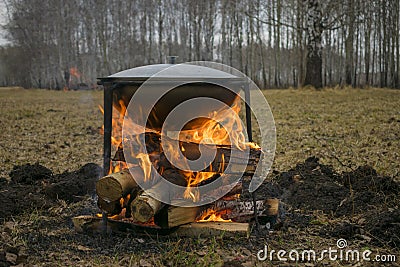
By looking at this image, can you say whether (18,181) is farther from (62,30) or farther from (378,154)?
(62,30)

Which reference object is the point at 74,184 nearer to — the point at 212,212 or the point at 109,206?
the point at 109,206

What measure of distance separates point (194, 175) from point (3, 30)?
44.9 m

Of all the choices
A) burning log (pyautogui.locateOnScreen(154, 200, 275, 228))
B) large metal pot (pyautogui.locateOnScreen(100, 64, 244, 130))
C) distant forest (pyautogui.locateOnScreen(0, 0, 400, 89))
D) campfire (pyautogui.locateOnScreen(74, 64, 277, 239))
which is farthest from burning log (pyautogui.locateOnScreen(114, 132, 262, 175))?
distant forest (pyautogui.locateOnScreen(0, 0, 400, 89))

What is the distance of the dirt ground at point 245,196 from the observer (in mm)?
2959

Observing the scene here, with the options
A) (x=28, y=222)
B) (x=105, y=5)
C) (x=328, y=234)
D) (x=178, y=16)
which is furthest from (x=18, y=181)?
(x=178, y=16)

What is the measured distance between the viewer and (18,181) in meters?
4.76

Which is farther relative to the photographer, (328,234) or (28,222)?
(28,222)

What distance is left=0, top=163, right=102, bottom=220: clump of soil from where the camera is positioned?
153 inches

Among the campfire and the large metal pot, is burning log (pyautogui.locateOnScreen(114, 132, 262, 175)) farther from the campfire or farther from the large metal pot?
the large metal pot

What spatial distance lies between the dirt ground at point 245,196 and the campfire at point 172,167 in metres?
0.18

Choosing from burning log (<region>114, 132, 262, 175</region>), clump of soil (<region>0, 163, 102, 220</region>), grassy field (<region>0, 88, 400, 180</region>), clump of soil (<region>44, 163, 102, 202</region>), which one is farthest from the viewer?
grassy field (<region>0, 88, 400, 180</region>)

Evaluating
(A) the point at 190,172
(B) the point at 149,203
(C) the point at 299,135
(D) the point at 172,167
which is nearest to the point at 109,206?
(B) the point at 149,203

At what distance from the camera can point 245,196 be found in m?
4.36

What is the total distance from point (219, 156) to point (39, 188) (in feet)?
6.95
